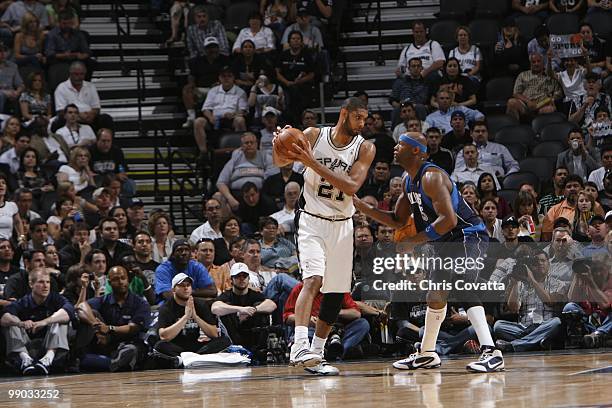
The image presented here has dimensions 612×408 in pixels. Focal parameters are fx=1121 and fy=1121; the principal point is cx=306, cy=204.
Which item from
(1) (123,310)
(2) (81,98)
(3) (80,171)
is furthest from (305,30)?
(1) (123,310)

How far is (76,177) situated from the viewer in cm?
1543

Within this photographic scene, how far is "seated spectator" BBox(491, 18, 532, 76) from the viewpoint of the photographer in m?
17.2

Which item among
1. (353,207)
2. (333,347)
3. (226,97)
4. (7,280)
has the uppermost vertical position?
(226,97)

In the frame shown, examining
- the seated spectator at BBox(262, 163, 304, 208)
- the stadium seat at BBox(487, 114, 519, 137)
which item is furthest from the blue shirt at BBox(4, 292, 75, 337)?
the stadium seat at BBox(487, 114, 519, 137)

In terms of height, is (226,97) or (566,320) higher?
(226,97)

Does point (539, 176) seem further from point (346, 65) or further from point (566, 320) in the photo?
point (346, 65)

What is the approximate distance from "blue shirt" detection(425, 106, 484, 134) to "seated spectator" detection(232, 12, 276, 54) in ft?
9.91

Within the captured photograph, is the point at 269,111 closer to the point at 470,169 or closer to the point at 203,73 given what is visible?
the point at 203,73

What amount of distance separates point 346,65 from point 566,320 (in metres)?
7.67

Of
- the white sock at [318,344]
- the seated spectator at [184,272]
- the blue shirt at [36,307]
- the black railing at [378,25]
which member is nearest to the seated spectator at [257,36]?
the black railing at [378,25]

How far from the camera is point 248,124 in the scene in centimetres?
1695

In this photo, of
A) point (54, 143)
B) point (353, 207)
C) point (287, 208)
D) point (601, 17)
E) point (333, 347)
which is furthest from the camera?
point (601, 17)

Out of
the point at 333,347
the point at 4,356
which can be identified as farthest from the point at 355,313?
the point at 4,356

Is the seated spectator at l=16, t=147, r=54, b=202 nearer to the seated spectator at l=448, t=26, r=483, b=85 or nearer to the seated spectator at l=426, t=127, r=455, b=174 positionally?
the seated spectator at l=426, t=127, r=455, b=174
